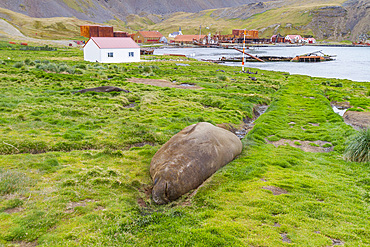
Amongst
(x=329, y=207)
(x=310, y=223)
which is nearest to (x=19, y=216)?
(x=310, y=223)

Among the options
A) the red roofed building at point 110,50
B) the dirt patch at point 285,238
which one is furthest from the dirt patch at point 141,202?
the red roofed building at point 110,50

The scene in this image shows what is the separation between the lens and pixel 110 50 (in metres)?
60.2

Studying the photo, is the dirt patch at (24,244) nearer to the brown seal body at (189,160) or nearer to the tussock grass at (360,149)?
the brown seal body at (189,160)

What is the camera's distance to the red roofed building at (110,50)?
59.6m

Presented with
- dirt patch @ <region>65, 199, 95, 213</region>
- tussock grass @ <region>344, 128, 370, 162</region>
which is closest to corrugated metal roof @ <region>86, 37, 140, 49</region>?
tussock grass @ <region>344, 128, 370, 162</region>

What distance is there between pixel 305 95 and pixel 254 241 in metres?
27.0

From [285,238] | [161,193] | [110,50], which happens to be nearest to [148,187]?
[161,193]

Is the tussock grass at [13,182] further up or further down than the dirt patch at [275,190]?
further up

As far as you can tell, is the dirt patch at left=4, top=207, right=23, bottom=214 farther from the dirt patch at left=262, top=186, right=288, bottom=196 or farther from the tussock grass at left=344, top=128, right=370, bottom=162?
the tussock grass at left=344, top=128, right=370, bottom=162

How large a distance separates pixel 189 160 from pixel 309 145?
8.84m

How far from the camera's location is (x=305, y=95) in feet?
98.1

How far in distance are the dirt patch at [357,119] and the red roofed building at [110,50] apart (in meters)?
50.5

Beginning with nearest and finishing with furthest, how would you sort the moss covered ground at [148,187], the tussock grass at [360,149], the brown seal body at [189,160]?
the moss covered ground at [148,187]
the brown seal body at [189,160]
the tussock grass at [360,149]

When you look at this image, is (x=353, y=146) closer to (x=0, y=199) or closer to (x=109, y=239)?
(x=109, y=239)
